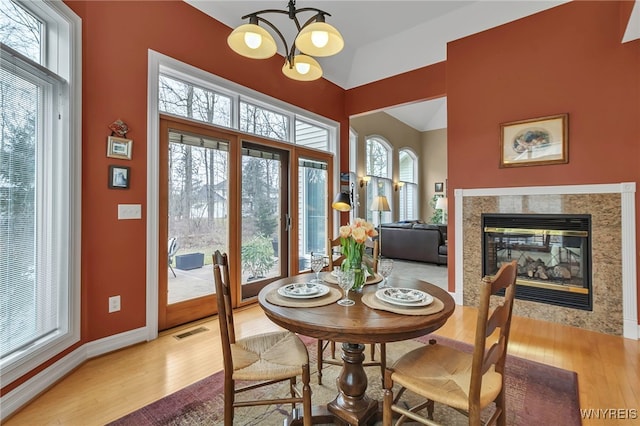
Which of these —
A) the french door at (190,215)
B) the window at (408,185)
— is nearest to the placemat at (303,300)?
the french door at (190,215)

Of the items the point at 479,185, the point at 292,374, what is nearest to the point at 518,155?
the point at 479,185

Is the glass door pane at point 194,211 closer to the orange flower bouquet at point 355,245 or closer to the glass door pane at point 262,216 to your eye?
the glass door pane at point 262,216

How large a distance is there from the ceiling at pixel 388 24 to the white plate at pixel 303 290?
3082mm

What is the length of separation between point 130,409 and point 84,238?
1.31 m

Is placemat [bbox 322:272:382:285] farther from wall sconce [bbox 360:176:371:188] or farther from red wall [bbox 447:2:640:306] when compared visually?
wall sconce [bbox 360:176:371:188]

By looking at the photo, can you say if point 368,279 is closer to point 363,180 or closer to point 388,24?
point 388,24

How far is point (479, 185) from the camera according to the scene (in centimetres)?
362

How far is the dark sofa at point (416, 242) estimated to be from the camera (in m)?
5.95

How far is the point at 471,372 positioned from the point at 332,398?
1.00 meters

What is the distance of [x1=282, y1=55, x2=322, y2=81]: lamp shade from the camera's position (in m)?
2.25

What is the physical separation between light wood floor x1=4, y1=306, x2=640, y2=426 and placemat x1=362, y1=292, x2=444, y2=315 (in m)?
1.18

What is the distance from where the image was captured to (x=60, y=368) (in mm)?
2062

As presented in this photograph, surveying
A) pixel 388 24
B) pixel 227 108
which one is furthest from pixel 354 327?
pixel 388 24

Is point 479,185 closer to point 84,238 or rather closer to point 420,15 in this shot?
point 420,15
